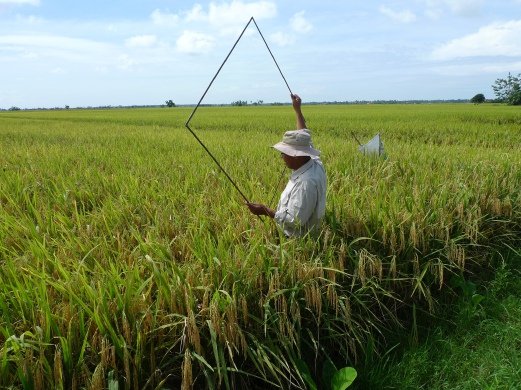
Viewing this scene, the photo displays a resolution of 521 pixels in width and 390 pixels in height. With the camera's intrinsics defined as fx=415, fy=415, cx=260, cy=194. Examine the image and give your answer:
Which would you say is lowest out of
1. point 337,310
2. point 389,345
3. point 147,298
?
point 389,345

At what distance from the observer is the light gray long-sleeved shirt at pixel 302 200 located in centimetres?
244

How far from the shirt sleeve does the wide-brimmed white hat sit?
18 centimetres

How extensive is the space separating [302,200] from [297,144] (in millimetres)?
339

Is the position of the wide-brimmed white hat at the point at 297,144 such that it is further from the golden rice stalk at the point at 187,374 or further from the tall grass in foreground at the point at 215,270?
the golden rice stalk at the point at 187,374

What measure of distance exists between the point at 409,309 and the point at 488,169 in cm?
228

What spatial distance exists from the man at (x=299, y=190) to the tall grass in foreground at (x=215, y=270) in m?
0.14

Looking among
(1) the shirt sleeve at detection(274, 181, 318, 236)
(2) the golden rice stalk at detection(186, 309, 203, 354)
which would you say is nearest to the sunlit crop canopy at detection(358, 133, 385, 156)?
(1) the shirt sleeve at detection(274, 181, 318, 236)

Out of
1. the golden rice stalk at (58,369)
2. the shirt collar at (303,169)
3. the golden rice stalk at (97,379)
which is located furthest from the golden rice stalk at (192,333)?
the shirt collar at (303,169)

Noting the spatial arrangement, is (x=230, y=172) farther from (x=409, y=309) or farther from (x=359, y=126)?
(x=359, y=126)

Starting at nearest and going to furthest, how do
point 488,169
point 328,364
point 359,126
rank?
point 328,364 → point 488,169 → point 359,126

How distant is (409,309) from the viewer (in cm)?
277

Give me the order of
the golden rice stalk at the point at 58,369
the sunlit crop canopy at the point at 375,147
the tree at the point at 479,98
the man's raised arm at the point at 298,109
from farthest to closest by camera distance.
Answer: the tree at the point at 479,98, the sunlit crop canopy at the point at 375,147, the man's raised arm at the point at 298,109, the golden rice stalk at the point at 58,369

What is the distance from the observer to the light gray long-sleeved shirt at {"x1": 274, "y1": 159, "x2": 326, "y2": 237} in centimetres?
244

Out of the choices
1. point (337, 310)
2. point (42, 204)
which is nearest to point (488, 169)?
point (337, 310)
